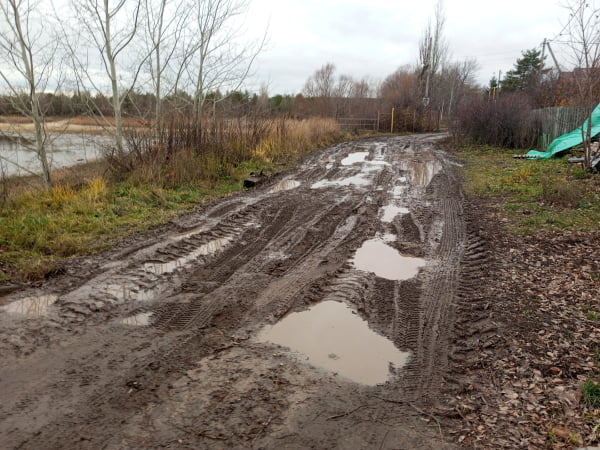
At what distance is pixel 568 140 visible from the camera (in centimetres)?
1512

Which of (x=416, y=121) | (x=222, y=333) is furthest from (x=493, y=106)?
(x=222, y=333)

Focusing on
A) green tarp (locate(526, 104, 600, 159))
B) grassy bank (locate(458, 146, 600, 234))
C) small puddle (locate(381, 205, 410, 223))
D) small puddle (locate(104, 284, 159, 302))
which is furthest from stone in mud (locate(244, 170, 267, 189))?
green tarp (locate(526, 104, 600, 159))

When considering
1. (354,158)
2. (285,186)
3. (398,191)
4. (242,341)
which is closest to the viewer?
(242,341)

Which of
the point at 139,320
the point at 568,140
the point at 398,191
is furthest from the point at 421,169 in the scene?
the point at 139,320

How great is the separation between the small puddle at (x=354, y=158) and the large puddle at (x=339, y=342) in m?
11.6

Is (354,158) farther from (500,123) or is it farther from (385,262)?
(385,262)

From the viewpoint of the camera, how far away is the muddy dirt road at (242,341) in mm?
2750

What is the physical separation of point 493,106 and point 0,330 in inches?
857

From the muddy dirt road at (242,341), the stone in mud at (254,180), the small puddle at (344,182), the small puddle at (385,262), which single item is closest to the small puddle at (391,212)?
the muddy dirt road at (242,341)

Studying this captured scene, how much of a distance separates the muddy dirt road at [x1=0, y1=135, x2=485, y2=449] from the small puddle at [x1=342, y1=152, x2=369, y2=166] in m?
8.90

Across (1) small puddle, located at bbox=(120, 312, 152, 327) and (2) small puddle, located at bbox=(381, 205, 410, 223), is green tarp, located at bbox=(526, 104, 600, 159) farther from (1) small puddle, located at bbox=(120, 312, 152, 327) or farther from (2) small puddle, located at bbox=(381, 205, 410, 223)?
(1) small puddle, located at bbox=(120, 312, 152, 327)

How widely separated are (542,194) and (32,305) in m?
9.58

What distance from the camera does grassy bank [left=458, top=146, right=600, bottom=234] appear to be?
286 inches

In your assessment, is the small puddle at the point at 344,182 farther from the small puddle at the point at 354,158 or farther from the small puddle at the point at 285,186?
the small puddle at the point at 354,158
